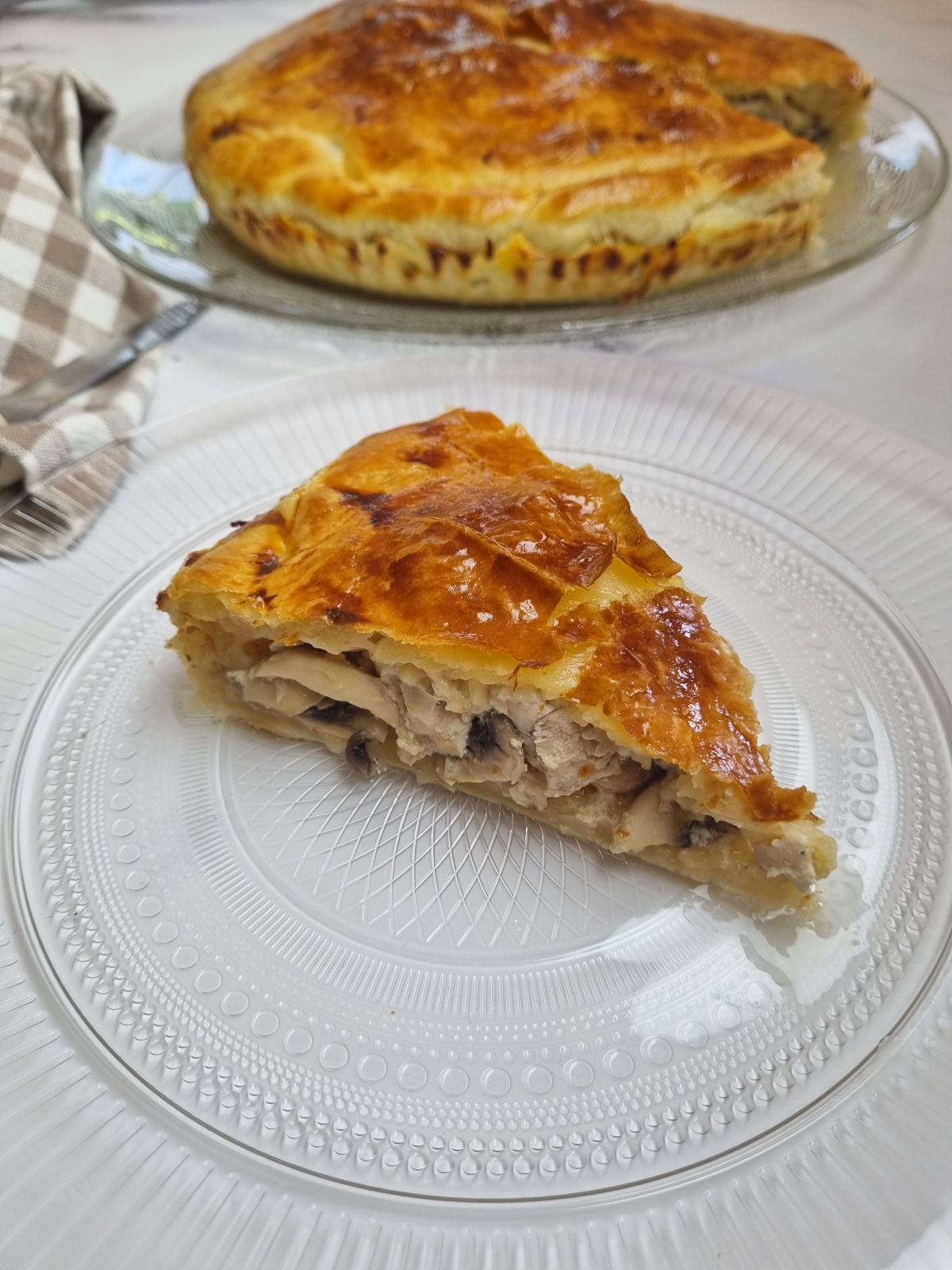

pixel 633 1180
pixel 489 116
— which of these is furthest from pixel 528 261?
pixel 633 1180

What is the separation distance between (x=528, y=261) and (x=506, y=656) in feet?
6.30

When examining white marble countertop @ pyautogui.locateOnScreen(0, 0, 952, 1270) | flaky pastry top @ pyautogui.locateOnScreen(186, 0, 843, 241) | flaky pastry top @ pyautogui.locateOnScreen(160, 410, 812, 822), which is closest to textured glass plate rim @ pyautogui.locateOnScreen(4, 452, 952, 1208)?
flaky pastry top @ pyautogui.locateOnScreen(160, 410, 812, 822)

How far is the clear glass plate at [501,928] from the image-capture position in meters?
1.59

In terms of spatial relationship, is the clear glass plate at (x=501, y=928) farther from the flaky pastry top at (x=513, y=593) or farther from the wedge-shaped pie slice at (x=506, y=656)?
the flaky pastry top at (x=513, y=593)

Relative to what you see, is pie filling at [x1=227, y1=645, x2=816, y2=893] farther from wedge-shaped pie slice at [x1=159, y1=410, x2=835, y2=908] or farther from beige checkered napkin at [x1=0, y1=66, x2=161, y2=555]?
beige checkered napkin at [x1=0, y1=66, x2=161, y2=555]

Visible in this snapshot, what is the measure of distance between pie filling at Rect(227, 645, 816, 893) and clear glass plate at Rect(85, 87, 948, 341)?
1379 millimetres

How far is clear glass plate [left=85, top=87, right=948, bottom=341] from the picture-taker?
316 cm

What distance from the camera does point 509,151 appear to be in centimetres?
358

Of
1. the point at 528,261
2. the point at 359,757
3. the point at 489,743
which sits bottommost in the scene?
the point at 359,757

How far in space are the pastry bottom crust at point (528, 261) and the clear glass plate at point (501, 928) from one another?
897 millimetres

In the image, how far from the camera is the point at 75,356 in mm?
3262

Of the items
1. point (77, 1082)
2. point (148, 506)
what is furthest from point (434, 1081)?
point (148, 506)

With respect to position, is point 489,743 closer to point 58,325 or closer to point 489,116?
point 58,325

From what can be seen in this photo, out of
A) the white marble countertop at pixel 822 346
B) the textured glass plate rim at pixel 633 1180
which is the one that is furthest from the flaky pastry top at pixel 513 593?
the white marble countertop at pixel 822 346
